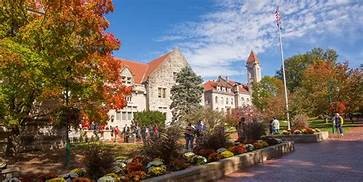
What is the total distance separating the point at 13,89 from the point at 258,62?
313ft

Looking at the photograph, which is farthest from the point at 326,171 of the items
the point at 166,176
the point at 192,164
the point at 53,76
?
the point at 53,76

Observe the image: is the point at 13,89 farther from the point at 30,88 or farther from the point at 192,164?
the point at 192,164

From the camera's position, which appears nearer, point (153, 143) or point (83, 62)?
point (153, 143)

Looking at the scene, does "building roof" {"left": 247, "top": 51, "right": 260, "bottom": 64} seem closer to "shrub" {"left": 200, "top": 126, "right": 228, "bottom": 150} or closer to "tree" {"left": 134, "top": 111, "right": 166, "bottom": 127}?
"tree" {"left": 134, "top": 111, "right": 166, "bottom": 127}

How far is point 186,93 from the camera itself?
48031 mm

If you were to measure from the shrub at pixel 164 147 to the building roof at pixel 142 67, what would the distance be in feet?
139

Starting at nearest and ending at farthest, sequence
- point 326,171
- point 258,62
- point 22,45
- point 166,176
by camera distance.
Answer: point 166,176
point 326,171
point 22,45
point 258,62

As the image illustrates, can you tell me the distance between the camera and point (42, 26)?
15609mm

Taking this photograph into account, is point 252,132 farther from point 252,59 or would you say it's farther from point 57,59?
point 252,59

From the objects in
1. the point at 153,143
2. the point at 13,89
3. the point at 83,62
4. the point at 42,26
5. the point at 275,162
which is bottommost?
the point at 275,162

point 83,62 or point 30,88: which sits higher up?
point 83,62

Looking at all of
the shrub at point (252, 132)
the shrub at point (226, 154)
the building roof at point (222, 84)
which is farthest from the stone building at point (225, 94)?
the shrub at point (226, 154)

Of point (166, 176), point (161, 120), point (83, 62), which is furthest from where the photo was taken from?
point (161, 120)

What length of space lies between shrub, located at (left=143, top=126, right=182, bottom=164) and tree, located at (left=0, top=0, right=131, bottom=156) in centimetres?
631
